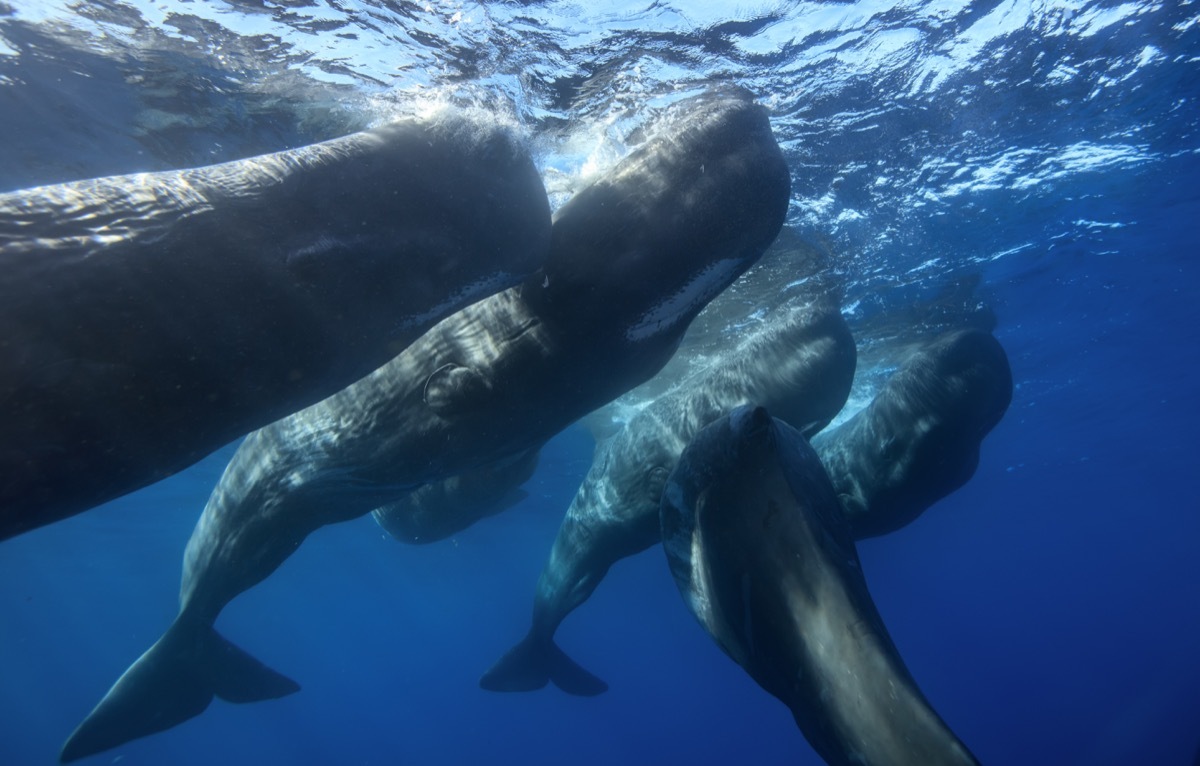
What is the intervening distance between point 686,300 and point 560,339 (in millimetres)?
860

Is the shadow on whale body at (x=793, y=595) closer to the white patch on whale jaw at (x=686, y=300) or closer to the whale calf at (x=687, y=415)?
the white patch on whale jaw at (x=686, y=300)

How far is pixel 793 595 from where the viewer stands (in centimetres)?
301

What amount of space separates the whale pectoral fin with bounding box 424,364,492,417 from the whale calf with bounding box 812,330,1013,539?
4.27m

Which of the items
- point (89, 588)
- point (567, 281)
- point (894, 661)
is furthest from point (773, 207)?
point (89, 588)

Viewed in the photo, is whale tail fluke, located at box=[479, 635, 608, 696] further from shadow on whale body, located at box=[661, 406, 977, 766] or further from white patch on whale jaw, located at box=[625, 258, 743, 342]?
white patch on whale jaw, located at box=[625, 258, 743, 342]

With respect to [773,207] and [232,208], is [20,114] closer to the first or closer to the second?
[232,208]

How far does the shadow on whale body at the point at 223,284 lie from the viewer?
215 centimetres

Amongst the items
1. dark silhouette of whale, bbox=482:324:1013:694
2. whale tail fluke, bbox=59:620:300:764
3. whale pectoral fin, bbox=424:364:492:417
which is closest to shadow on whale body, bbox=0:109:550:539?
whale pectoral fin, bbox=424:364:492:417

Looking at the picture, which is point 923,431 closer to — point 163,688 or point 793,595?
point 793,595


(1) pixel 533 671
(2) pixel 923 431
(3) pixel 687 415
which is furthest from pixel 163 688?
(2) pixel 923 431

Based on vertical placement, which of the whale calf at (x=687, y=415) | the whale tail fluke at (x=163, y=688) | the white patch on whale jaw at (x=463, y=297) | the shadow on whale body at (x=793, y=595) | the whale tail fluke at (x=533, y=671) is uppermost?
the white patch on whale jaw at (x=463, y=297)

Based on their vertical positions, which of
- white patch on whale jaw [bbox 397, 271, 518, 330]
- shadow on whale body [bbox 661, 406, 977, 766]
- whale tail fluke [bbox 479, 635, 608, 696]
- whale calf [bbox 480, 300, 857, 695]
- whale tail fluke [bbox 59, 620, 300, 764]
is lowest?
whale tail fluke [bbox 479, 635, 608, 696]

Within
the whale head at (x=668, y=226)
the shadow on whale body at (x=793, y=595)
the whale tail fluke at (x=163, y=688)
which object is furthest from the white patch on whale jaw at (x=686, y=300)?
the whale tail fluke at (x=163, y=688)

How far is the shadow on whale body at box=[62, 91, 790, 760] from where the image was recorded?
3.74 m
